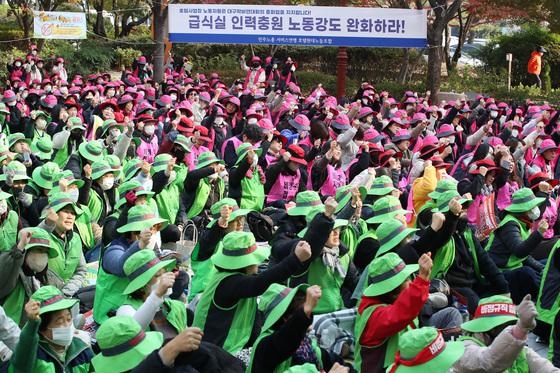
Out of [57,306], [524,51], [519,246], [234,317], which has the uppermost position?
[524,51]

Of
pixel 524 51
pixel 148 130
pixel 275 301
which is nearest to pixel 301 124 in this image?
pixel 148 130

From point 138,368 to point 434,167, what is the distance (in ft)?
20.6

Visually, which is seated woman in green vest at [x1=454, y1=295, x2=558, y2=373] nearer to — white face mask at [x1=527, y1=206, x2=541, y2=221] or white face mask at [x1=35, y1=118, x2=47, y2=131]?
white face mask at [x1=527, y1=206, x2=541, y2=221]

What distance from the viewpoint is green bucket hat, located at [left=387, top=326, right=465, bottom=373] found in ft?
14.0

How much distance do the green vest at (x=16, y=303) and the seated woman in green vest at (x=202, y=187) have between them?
12.1 feet

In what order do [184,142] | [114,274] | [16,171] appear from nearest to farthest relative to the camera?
[114,274]
[16,171]
[184,142]

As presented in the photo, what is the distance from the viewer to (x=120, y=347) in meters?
4.49

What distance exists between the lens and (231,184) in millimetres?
9930

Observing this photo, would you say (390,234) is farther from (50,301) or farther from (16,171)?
(16,171)

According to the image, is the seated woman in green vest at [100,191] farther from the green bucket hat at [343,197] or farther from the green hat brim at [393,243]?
the green hat brim at [393,243]

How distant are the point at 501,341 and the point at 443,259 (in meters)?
2.59

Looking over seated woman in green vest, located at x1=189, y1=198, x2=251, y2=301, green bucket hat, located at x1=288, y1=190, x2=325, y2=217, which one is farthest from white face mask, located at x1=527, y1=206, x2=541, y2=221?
seated woman in green vest, located at x1=189, y1=198, x2=251, y2=301

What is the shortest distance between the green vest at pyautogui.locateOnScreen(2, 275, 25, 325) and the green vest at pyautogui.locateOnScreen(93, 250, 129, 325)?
523 millimetres

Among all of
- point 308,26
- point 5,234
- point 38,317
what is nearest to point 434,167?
point 5,234
